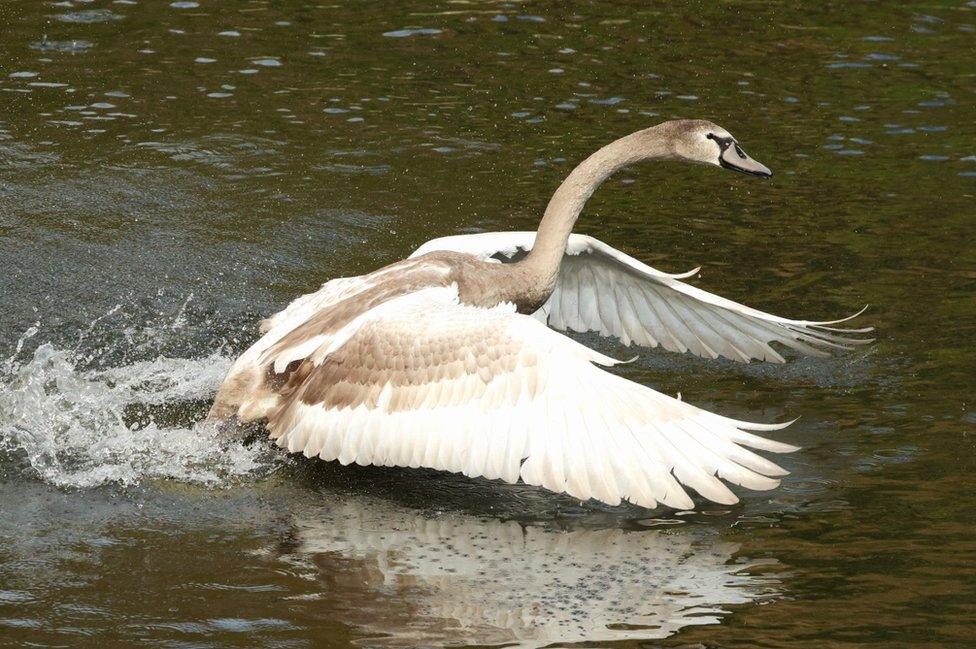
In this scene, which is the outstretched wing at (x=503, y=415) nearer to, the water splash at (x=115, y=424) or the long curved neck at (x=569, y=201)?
the water splash at (x=115, y=424)

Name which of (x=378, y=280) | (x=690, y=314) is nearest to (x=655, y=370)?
(x=690, y=314)

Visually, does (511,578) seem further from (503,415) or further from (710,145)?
(710,145)

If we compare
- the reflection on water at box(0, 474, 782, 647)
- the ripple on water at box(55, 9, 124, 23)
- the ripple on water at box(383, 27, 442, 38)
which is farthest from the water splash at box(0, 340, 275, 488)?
the ripple on water at box(55, 9, 124, 23)

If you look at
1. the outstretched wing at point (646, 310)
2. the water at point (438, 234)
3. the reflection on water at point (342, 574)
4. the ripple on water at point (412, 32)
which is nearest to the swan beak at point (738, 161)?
the outstretched wing at point (646, 310)

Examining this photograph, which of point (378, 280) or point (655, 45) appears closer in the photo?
point (378, 280)

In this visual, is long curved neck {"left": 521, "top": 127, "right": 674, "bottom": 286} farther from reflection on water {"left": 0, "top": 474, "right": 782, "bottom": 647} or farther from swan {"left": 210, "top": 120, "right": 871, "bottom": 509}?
reflection on water {"left": 0, "top": 474, "right": 782, "bottom": 647}

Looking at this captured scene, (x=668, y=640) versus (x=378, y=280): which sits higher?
(x=378, y=280)

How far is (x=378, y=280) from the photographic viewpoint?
798 centimetres

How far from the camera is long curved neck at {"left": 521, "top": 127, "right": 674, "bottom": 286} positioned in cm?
807

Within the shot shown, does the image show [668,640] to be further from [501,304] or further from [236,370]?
[236,370]

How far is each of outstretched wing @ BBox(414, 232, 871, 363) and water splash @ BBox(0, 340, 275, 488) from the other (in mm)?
1652

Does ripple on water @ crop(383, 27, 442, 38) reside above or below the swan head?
below

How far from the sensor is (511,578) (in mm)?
6410

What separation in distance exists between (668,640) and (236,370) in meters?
3.12
